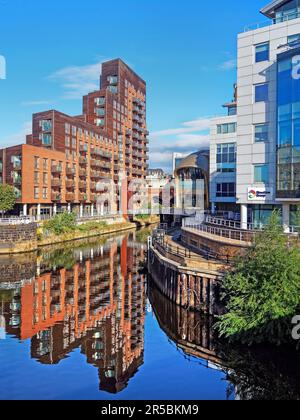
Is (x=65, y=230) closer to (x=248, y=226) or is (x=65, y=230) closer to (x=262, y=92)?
(x=248, y=226)

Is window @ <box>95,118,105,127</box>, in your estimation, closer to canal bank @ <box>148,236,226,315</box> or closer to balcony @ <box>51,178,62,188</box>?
balcony @ <box>51,178,62,188</box>

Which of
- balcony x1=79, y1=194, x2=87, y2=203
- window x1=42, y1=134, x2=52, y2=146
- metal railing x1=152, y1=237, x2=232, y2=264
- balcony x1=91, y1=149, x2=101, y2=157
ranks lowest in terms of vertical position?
metal railing x1=152, y1=237, x2=232, y2=264

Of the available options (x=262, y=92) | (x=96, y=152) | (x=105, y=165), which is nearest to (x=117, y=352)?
(x=262, y=92)

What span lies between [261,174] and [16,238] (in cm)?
3267

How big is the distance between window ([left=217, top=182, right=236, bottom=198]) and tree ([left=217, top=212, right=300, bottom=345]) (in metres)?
33.8

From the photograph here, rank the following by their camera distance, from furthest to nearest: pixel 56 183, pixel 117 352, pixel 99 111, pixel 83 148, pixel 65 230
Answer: pixel 99 111 < pixel 83 148 < pixel 56 183 < pixel 65 230 < pixel 117 352

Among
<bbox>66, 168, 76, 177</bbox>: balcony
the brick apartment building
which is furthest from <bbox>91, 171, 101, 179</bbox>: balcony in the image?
<bbox>66, 168, 76, 177</bbox>: balcony

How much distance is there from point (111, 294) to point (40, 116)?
5571 centimetres

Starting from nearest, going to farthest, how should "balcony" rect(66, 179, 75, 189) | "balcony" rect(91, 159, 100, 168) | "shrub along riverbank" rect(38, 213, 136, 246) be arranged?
"shrub along riverbank" rect(38, 213, 136, 246), "balcony" rect(66, 179, 75, 189), "balcony" rect(91, 159, 100, 168)

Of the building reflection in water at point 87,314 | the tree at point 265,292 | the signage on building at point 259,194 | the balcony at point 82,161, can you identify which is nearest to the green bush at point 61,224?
the building reflection in water at point 87,314

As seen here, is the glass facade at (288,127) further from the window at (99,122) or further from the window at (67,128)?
the window at (99,122)

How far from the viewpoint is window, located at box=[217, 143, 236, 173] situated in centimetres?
5834

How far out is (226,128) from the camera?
5875 centimetres
